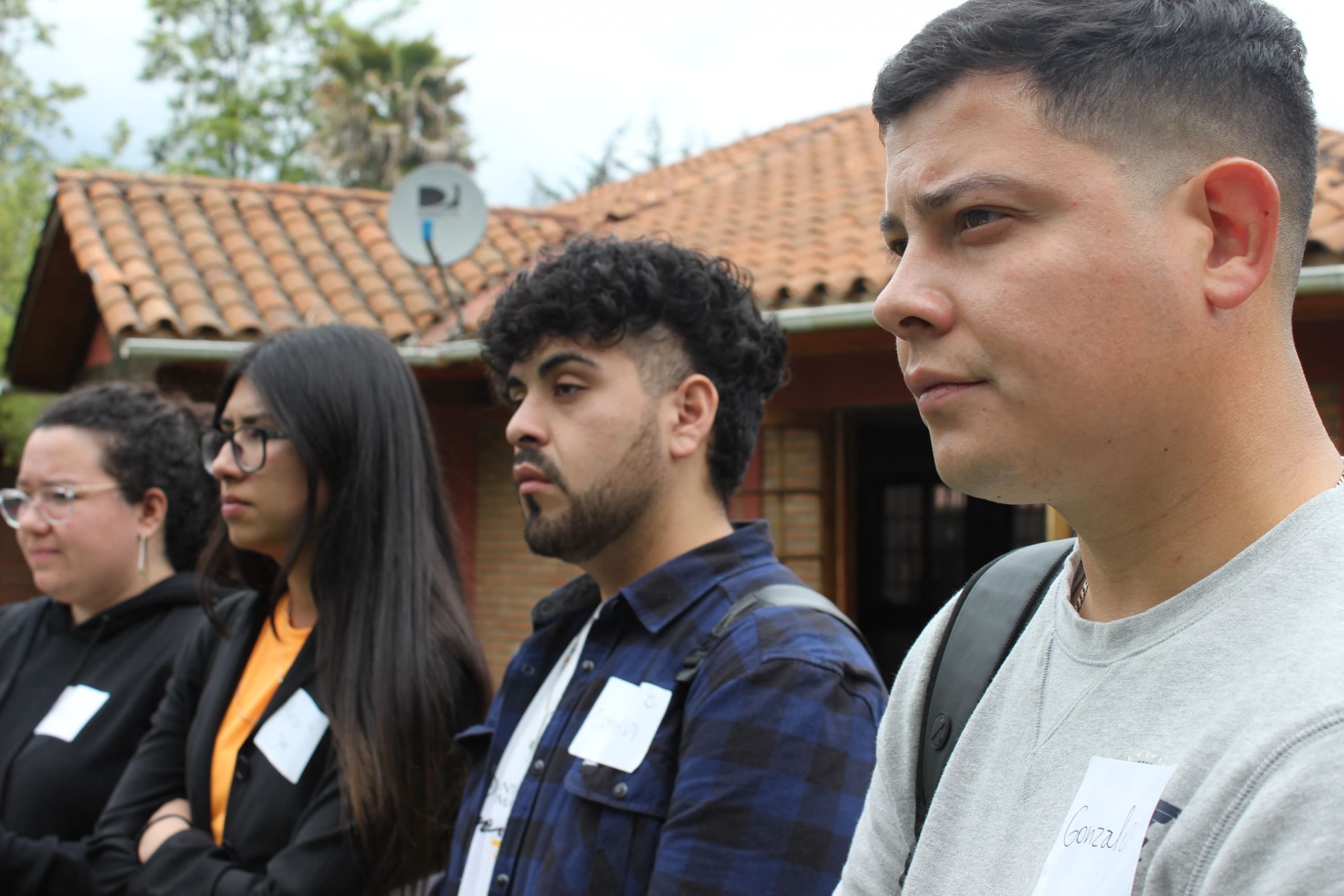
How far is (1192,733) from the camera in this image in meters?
0.84

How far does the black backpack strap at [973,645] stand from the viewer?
119 cm

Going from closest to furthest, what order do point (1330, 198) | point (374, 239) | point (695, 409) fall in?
point (695, 409) < point (1330, 198) < point (374, 239)

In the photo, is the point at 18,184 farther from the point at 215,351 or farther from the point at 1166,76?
the point at 1166,76

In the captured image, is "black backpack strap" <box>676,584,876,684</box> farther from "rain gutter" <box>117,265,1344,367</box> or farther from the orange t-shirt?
"rain gutter" <box>117,265,1344,367</box>

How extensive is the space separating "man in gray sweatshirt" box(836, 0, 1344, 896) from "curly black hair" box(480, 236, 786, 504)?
1.17 m

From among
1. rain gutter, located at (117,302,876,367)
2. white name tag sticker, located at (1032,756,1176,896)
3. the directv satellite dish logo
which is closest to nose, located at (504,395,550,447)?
white name tag sticker, located at (1032,756,1176,896)

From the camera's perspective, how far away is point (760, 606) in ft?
6.14

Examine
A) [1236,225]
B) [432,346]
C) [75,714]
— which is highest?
[1236,225]

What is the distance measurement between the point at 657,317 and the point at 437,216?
17.6 ft

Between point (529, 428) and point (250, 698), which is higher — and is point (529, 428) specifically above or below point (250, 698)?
above

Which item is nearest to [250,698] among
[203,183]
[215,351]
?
[215,351]

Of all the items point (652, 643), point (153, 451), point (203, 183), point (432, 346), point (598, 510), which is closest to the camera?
point (652, 643)

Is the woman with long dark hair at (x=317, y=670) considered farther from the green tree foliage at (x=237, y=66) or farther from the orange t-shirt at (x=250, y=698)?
the green tree foliage at (x=237, y=66)

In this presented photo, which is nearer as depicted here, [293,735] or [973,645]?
[973,645]
